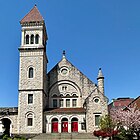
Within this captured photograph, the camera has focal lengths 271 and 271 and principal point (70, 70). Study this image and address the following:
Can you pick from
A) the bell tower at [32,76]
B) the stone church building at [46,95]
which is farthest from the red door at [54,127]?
the bell tower at [32,76]

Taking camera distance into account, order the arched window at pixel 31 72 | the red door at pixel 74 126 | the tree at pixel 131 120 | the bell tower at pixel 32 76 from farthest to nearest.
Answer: the arched window at pixel 31 72 → the red door at pixel 74 126 → the bell tower at pixel 32 76 → the tree at pixel 131 120

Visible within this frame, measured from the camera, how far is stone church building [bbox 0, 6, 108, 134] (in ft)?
156

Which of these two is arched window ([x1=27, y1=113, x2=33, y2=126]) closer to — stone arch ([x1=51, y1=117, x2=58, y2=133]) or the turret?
stone arch ([x1=51, y1=117, x2=58, y2=133])

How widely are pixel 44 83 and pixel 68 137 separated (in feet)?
38.9

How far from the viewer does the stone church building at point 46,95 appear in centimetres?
4762

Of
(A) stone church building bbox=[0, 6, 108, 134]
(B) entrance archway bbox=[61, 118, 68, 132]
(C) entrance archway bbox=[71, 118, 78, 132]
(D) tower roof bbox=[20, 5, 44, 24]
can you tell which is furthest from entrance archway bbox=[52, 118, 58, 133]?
(D) tower roof bbox=[20, 5, 44, 24]

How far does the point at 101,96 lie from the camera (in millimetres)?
48688

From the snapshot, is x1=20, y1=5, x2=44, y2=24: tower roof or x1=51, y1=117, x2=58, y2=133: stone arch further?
x1=20, y1=5, x2=44, y2=24: tower roof

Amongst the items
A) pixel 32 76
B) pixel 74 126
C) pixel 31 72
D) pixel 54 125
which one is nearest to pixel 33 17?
pixel 31 72

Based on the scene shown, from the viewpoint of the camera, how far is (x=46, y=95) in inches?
2047

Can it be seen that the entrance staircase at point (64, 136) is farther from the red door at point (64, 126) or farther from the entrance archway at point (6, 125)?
the entrance archway at point (6, 125)

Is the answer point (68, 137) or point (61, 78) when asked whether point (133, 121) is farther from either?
point (61, 78)

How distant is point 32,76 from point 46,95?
16.5 feet

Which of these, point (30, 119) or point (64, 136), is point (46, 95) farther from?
point (64, 136)
